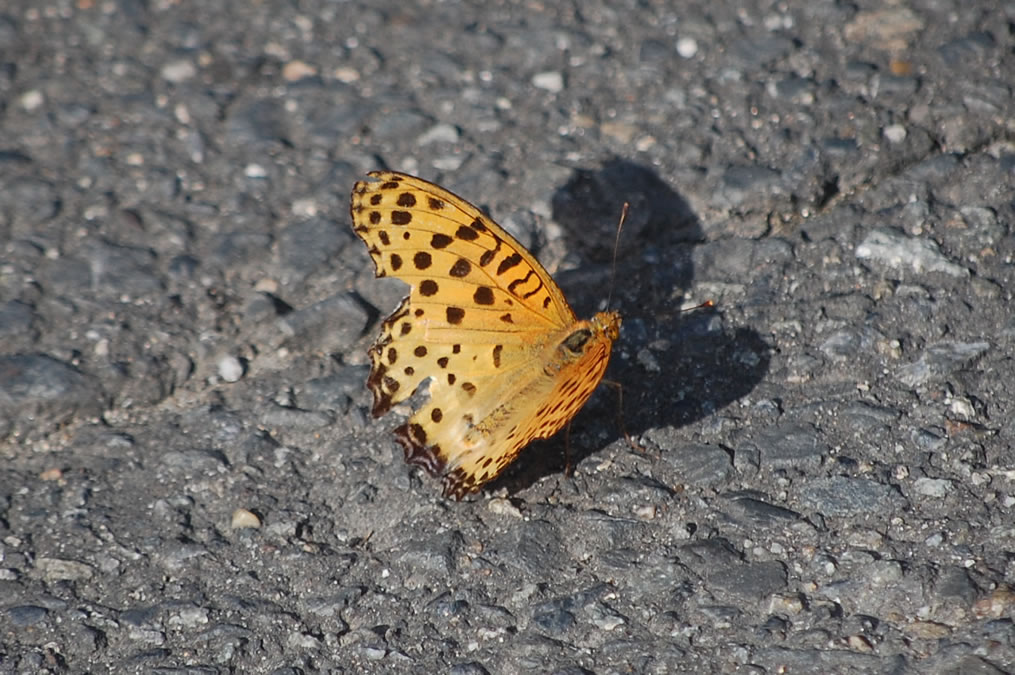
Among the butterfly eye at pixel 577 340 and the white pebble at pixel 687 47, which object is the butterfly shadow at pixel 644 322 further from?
the white pebble at pixel 687 47

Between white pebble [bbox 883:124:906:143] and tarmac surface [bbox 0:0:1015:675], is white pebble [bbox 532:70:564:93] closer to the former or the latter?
tarmac surface [bbox 0:0:1015:675]

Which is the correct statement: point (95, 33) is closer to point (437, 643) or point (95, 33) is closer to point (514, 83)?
point (514, 83)

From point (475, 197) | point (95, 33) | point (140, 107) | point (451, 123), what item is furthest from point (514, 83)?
point (95, 33)


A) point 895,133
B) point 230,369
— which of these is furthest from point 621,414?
point 895,133

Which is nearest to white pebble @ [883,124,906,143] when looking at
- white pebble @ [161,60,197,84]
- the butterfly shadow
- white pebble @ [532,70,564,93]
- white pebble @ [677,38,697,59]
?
the butterfly shadow

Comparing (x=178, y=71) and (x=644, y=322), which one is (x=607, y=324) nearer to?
(x=644, y=322)
